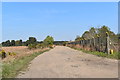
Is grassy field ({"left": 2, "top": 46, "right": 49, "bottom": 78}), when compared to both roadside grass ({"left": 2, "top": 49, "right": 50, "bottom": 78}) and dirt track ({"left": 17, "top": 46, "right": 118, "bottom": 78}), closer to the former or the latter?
roadside grass ({"left": 2, "top": 49, "right": 50, "bottom": 78})

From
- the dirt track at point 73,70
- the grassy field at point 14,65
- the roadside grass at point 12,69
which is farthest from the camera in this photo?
the grassy field at point 14,65

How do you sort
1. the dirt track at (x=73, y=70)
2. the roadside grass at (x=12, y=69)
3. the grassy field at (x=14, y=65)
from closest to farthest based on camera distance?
the dirt track at (x=73, y=70) → the roadside grass at (x=12, y=69) → the grassy field at (x=14, y=65)

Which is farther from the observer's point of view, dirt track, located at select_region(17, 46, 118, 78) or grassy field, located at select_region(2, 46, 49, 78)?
grassy field, located at select_region(2, 46, 49, 78)

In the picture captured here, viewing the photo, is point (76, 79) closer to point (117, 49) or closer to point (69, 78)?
point (69, 78)

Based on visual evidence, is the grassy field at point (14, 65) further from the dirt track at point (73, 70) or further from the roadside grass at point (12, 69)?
the dirt track at point (73, 70)

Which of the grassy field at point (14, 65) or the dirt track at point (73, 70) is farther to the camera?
the grassy field at point (14, 65)

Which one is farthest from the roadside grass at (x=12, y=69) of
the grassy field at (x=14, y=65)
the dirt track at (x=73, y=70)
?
the dirt track at (x=73, y=70)

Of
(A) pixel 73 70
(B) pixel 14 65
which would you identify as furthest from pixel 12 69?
(A) pixel 73 70

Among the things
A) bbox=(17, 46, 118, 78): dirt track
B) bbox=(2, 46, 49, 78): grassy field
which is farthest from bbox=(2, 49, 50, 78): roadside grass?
bbox=(17, 46, 118, 78): dirt track

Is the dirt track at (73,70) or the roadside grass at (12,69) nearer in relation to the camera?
the dirt track at (73,70)

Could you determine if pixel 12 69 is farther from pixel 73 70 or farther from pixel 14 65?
pixel 73 70

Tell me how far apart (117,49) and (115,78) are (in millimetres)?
13230

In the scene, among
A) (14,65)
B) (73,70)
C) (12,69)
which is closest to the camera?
(73,70)

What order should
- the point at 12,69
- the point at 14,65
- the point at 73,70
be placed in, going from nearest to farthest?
the point at 73,70 → the point at 12,69 → the point at 14,65
